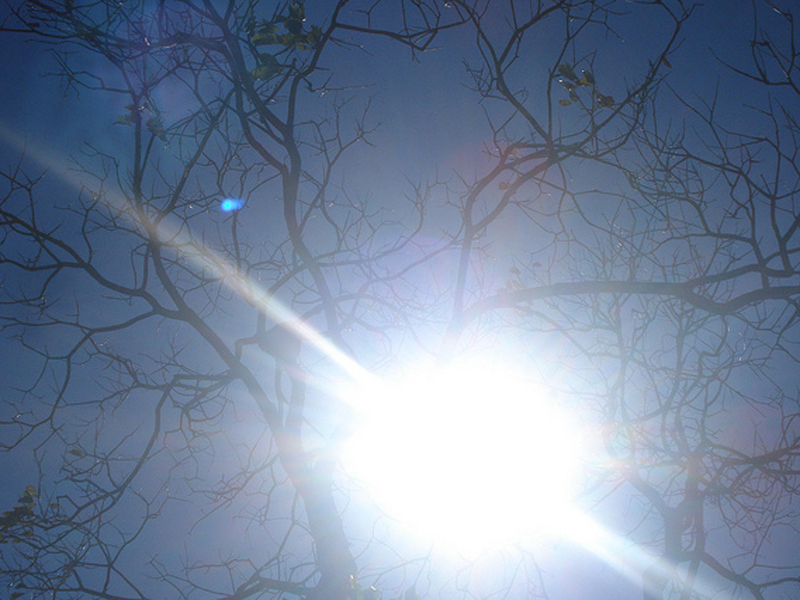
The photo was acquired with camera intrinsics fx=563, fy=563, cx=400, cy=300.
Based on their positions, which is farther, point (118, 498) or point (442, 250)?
point (442, 250)

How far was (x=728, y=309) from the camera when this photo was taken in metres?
3.25

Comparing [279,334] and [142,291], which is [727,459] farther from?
[142,291]

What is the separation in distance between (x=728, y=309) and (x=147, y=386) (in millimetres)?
4047

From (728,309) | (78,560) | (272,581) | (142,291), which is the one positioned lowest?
(78,560)

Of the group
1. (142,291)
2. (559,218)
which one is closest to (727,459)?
(559,218)

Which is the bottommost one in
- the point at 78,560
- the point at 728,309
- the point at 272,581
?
the point at 78,560

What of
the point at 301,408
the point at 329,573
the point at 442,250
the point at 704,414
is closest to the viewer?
the point at 329,573

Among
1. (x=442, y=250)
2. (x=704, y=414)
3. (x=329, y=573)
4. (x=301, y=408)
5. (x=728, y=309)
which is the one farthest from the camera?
(x=704, y=414)

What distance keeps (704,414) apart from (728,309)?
1.86 meters

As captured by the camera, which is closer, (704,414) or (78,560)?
(78,560)

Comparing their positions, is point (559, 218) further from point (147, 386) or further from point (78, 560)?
point (78, 560)

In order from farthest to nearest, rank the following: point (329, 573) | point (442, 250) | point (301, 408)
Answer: point (442, 250)
point (301, 408)
point (329, 573)

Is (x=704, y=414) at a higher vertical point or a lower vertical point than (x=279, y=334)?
higher

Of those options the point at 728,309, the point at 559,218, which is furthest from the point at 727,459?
the point at 559,218
